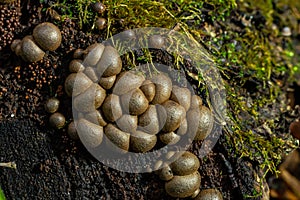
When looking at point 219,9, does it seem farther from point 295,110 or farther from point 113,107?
point 113,107

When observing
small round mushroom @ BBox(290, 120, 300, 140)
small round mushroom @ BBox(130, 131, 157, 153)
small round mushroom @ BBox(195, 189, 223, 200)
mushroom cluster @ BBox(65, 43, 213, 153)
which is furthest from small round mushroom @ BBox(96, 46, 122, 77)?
small round mushroom @ BBox(290, 120, 300, 140)

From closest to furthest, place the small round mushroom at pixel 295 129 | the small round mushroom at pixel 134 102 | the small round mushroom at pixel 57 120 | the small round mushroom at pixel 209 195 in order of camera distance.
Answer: the small round mushroom at pixel 134 102, the small round mushroom at pixel 57 120, the small round mushroom at pixel 209 195, the small round mushroom at pixel 295 129

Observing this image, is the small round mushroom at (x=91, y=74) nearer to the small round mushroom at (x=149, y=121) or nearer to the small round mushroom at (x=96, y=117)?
the small round mushroom at (x=96, y=117)

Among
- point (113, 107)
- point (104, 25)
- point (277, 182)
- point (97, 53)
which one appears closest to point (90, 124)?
point (113, 107)

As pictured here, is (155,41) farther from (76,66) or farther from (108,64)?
(76,66)

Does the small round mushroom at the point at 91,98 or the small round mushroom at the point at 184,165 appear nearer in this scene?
the small round mushroom at the point at 91,98

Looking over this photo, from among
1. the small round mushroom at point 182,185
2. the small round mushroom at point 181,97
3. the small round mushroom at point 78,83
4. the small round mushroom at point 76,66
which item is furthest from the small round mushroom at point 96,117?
the small round mushroom at point 182,185

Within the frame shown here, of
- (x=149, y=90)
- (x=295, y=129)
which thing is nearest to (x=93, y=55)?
(x=149, y=90)
